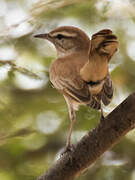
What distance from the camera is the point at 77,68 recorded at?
11.3 ft

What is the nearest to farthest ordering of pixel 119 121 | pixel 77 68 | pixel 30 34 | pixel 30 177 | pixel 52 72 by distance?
1. pixel 119 121
2. pixel 77 68
3. pixel 52 72
4. pixel 30 177
5. pixel 30 34

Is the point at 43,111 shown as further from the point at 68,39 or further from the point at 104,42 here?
the point at 104,42

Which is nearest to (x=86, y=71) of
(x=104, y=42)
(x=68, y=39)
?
(x=104, y=42)

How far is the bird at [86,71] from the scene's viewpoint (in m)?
2.76

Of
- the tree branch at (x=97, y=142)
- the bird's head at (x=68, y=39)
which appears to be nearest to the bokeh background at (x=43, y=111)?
the bird's head at (x=68, y=39)

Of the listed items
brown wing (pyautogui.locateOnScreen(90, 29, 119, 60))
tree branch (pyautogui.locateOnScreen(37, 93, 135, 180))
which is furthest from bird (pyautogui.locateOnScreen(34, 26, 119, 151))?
tree branch (pyautogui.locateOnScreen(37, 93, 135, 180))

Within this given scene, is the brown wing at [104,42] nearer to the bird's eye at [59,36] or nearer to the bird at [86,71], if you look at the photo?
the bird at [86,71]

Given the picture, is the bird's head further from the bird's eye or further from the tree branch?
the tree branch

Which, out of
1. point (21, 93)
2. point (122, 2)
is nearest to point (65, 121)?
point (21, 93)

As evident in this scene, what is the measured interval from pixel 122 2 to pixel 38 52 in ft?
3.91

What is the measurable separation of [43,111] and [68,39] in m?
0.83

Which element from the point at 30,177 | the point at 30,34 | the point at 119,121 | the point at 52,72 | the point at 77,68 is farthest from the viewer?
the point at 30,34

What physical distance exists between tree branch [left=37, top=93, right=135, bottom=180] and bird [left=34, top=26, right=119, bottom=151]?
11cm

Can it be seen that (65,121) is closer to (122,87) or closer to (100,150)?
(122,87)
